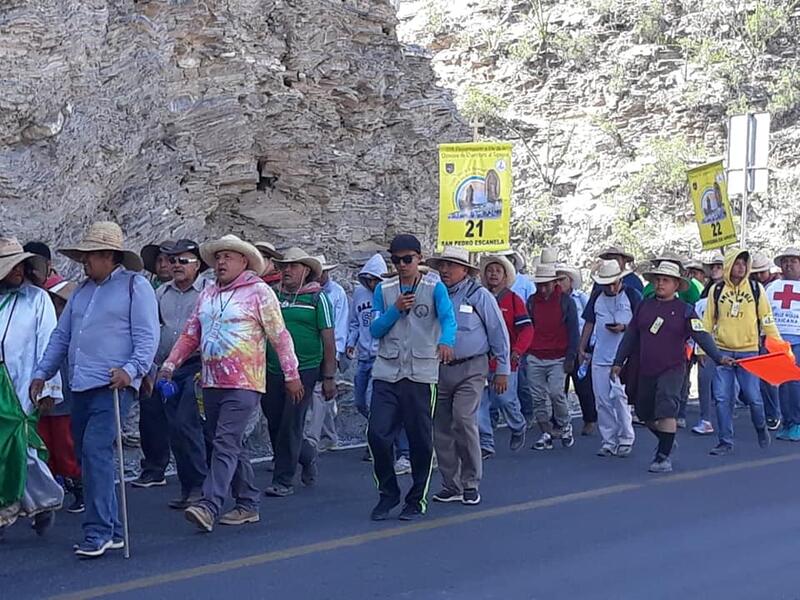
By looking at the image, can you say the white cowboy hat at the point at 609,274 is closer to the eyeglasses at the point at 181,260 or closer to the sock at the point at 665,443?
the sock at the point at 665,443

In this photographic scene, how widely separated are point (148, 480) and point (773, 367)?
5983mm

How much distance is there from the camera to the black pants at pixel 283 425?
890 cm

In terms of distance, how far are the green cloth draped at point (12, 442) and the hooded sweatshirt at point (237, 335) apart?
0.99 meters

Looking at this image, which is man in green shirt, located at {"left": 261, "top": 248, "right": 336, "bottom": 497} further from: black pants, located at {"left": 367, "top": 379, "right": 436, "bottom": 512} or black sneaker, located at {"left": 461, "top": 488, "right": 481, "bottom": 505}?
black sneaker, located at {"left": 461, "top": 488, "right": 481, "bottom": 505}

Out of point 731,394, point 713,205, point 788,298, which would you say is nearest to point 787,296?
point 788,298

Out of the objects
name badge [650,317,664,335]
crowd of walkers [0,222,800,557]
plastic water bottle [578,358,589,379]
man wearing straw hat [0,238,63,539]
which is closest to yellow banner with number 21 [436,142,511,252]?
crowd of walkers [0,222,800,557]

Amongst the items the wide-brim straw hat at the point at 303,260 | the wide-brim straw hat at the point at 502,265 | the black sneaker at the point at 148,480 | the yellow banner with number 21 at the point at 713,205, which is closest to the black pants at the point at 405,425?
the wide-brim straw hat at the point at 303,260

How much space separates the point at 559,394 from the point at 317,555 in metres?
5.24

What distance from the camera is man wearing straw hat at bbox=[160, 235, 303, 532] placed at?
7434 millimetres

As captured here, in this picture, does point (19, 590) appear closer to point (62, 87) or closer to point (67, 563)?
point (67, 563)

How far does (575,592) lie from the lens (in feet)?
20.8

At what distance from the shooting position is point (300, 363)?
9109 mm

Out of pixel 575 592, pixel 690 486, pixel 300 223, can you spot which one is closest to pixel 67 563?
pixel 575 592

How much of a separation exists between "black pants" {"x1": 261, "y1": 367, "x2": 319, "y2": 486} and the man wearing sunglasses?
68 cm
